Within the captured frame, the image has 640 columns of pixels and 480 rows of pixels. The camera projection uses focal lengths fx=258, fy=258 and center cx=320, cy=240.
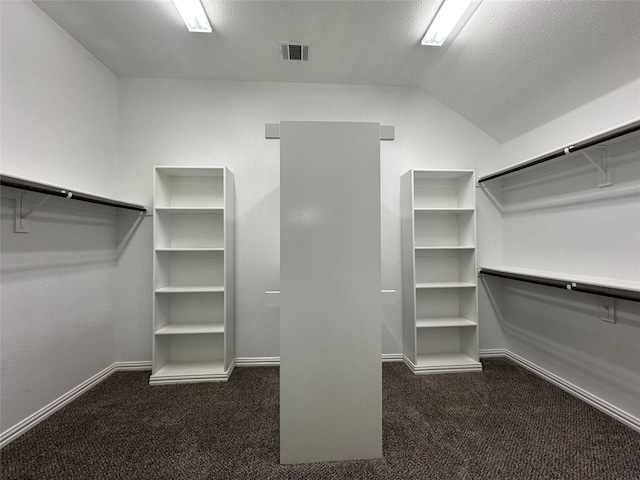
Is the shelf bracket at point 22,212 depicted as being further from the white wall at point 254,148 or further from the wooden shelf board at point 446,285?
the wooden shelf board at point 446,285

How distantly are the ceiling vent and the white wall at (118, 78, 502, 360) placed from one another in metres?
0.39

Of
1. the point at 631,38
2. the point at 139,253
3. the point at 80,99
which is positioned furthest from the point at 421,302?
the point at 80,99

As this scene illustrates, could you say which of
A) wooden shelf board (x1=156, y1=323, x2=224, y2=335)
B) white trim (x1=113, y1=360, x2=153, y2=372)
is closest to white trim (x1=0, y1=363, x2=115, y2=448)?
white trim (x1=113, y1=360, x2=153, y2=372)

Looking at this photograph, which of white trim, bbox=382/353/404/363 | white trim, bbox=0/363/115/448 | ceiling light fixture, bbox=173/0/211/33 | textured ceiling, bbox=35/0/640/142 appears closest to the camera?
white trim, bbox=0/363/115/448

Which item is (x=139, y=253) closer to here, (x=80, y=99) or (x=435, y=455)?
(x=80, y=99)

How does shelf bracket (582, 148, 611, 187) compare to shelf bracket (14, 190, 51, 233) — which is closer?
shelf bracket (14, 190, 51, 233)

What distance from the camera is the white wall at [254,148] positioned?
271cm

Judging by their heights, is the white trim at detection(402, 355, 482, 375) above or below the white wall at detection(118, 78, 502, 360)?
below

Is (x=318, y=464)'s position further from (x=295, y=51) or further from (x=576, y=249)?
(x=295, y=51)

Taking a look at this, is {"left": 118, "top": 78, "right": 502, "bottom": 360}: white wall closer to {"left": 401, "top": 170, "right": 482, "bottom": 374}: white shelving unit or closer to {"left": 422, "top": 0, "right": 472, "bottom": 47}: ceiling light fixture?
{"left": 401, "top": 170, "right": 482, "bottom": 374}: white shelving unit

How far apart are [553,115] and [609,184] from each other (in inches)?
32.4

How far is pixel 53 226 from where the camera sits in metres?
1.97

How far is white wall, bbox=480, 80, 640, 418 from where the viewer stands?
5.82ft

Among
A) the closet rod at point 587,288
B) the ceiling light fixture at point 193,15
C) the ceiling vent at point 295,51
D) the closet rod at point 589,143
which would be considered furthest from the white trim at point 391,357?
the ceiling light fixture at point 193,15
